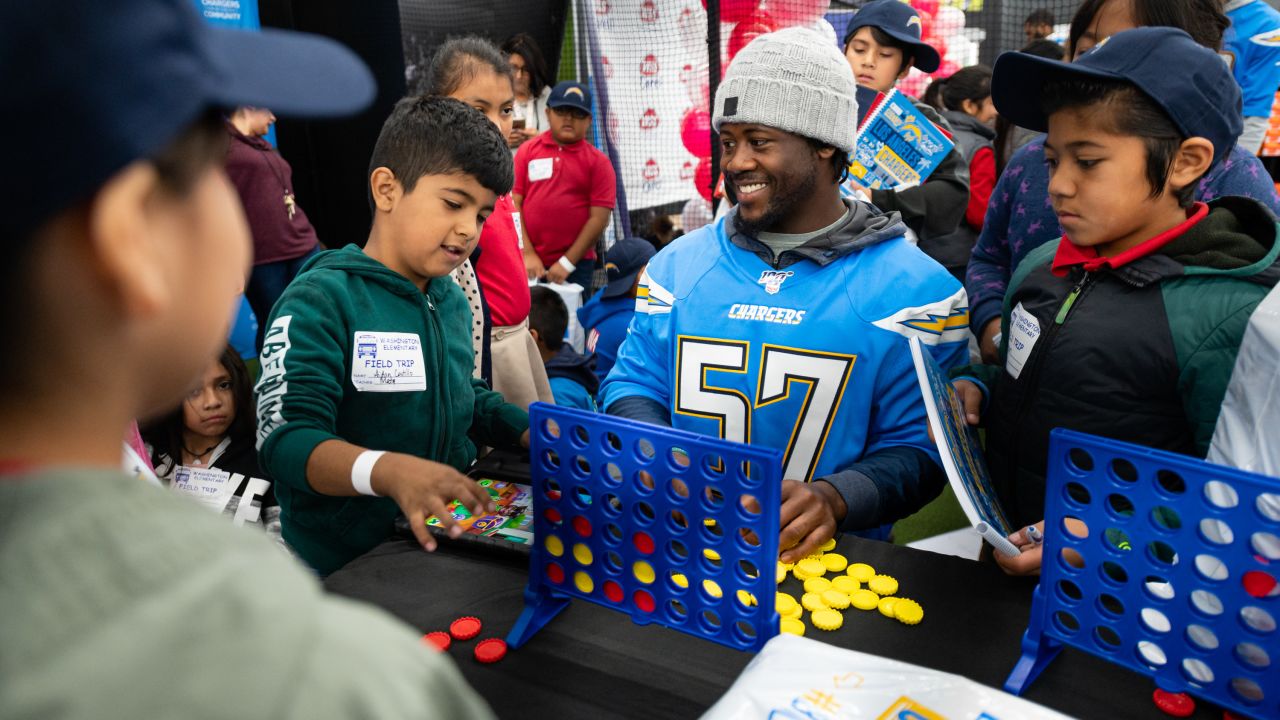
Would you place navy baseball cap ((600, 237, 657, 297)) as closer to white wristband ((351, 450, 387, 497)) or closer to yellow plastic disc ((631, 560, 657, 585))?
white wristband ((351, 450, 387, 497))

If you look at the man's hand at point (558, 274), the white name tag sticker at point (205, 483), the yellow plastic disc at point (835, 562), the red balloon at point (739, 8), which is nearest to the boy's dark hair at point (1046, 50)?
the red balloon at point (739, 8)

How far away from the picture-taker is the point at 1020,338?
60.4 inches

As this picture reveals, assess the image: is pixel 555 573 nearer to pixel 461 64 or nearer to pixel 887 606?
pixel 887 606

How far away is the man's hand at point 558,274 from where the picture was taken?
15.5 feet

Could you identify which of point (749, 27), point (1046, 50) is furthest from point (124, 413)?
point (749, 27)

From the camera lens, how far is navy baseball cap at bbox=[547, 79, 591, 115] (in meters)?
4.54

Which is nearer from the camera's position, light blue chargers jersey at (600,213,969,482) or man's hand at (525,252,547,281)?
light blue chargers jersey at (600,213,969,482)

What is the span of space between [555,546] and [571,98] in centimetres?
381

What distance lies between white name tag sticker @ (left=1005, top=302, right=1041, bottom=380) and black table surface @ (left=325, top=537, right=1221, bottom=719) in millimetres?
434

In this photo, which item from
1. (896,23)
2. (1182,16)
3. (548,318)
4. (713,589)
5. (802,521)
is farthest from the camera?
(548,318)

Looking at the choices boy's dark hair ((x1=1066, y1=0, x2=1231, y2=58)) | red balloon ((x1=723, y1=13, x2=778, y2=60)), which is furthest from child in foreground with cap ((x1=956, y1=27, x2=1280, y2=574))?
red balloon ((x1=723, y1=13, x2=778, y2=60))

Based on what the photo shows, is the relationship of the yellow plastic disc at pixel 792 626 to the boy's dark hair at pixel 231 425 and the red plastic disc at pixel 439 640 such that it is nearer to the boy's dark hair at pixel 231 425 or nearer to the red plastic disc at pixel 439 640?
the red plastic disc at pixel 439 640

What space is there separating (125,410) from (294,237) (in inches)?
173

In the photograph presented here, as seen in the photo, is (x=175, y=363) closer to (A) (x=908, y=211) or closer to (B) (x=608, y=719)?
(B) (x=608, y=719)
